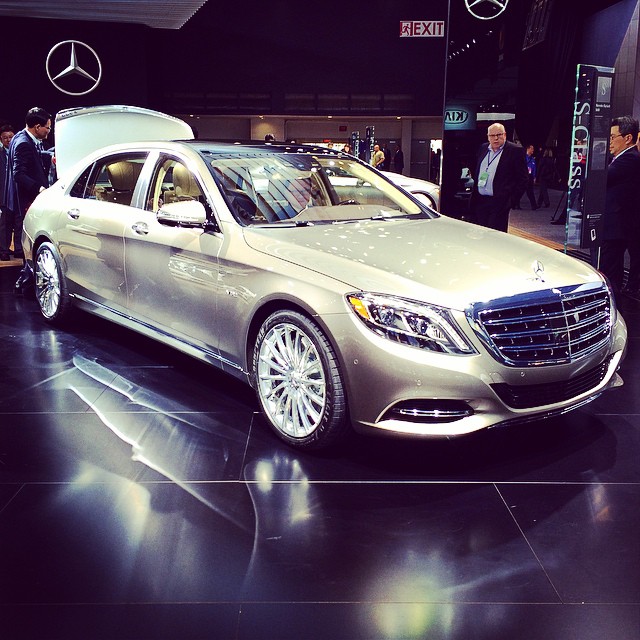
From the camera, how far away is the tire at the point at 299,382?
11.7 feet

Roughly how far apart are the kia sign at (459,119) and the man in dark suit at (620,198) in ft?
22.2

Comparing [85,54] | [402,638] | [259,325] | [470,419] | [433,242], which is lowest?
[402,638]

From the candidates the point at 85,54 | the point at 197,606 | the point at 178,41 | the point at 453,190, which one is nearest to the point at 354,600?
the point at 197,606

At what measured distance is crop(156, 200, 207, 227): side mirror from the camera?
13.9 ft

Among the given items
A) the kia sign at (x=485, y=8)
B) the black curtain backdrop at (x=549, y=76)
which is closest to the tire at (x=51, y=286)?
the kia sign at (x=485, y=8)

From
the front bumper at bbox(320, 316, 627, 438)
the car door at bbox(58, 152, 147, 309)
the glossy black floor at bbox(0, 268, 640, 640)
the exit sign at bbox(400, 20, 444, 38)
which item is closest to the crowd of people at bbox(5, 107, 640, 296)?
the car door at bbox(58, 152, 147, 309)

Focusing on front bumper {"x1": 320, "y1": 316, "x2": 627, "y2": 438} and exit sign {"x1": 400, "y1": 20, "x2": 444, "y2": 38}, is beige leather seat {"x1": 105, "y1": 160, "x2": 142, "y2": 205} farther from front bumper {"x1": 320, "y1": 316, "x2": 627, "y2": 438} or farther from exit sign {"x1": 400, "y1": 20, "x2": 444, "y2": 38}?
exit sign {"x1": 400, "y1": 20, "x2": 444, "y2": 38}

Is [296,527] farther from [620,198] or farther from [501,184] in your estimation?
[501,184]

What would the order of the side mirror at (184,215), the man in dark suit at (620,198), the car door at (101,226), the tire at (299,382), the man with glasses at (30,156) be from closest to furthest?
the tire at (299,382) < the side mirror at (184,215) < the car door at (101,226) < the man in dark suit at (620,198) < the man with glasses at (30,156)

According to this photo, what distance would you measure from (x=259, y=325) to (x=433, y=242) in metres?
0.98

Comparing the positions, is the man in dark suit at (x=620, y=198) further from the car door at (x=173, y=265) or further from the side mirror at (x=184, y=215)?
the side mirror at (x=184, y=215)

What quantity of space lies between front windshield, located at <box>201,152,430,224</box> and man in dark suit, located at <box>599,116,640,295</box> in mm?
3132

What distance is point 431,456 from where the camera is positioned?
12.5 ft

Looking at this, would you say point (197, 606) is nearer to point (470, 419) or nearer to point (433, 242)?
point (470, 419)
